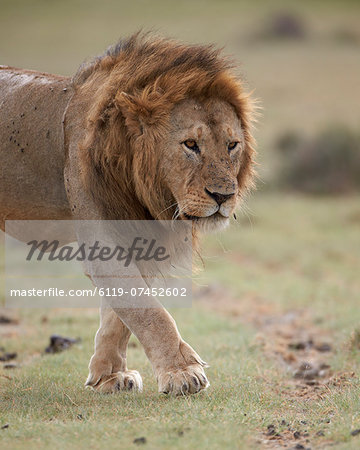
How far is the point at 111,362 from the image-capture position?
4547 millimetres

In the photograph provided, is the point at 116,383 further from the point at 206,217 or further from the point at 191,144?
the point at 191,144

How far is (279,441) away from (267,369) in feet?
6.53

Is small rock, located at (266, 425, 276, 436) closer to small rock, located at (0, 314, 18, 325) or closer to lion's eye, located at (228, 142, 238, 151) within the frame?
lion's eye, located at (228, 142, 238, 151)

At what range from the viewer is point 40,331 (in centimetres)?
736

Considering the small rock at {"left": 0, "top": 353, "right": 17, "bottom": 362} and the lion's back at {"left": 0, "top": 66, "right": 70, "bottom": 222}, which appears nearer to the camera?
the lion's back at {"left": 0, "top": 66, "right": 70, "bottom": 222}

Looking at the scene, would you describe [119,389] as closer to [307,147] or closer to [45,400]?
[45,400]

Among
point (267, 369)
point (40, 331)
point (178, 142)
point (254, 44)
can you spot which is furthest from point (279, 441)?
point (254, 44)

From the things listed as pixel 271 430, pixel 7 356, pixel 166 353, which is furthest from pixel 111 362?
pixel 7 356

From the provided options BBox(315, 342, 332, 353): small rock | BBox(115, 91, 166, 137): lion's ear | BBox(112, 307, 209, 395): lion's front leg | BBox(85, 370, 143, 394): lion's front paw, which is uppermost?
BBox(115, 91, 166, 137): lion's ear

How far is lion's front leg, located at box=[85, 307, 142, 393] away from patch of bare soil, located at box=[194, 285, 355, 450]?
960mm

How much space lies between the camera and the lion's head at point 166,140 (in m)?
3.96

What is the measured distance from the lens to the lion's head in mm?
3959

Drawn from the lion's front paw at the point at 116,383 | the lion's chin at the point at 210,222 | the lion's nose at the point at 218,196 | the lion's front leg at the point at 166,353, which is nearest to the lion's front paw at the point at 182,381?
the lion's front leg at the point at 166,353

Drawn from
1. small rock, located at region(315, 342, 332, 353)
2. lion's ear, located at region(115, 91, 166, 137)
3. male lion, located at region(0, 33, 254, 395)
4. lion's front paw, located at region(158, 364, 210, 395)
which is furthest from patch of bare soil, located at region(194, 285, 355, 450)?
lion's ear, located at region(115, 91, 166, 137)
